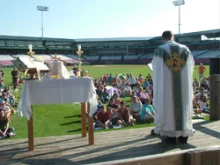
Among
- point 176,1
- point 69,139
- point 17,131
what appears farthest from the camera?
point 176,1

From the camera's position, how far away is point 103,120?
28.5ft

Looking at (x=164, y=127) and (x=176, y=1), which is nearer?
(x=164, y=127)

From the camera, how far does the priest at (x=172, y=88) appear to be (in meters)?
5.27

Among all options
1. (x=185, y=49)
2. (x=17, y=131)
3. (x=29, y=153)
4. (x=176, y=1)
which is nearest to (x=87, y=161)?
(x=29, y=153)

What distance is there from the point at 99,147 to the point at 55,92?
4.14ft

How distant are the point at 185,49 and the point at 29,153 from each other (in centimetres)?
325

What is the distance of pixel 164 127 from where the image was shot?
5.29 m

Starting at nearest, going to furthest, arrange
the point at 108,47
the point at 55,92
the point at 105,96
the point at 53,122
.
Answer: the point at 55,92
the point at 53,122
the point at 105,96
the point at 108,47

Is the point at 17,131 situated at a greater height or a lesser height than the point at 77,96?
lesser

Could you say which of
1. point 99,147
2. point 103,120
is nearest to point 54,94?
point 99,147

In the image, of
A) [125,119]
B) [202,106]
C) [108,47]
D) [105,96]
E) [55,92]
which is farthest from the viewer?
[108,47]

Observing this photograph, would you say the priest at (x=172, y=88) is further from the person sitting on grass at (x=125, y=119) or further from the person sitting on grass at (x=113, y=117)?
the person sitting on grass at (x=113, y=117)

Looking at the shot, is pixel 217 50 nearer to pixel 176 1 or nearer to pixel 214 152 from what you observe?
pixel 176 1

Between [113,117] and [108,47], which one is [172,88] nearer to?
[113,117]
